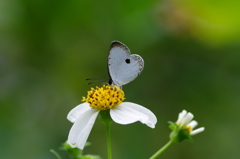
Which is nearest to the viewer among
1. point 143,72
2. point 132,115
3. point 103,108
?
point 132,115

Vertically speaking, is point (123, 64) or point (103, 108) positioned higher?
point (123, 64)

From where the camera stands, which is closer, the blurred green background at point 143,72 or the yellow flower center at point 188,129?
the yellow flower center at point 188,129

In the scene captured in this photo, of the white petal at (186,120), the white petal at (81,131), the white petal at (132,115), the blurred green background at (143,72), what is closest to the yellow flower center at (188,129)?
the white petal at (186,120)

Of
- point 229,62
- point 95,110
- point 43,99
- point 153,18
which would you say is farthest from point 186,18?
point 95,110

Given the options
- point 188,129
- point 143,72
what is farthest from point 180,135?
point 143,72

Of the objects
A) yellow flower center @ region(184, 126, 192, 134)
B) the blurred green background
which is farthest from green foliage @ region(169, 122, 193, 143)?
the blurred green background

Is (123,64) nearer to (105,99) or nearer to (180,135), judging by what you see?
(105,99)

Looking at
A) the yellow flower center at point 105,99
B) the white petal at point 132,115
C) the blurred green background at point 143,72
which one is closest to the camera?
the white petal at point 132,115

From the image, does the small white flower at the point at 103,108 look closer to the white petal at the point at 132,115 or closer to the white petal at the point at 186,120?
the white petal at the point at 132,115
